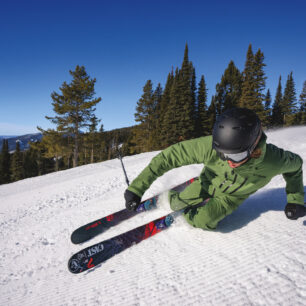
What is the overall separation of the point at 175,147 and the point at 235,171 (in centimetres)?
75

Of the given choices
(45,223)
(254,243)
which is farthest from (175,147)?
(45,223)

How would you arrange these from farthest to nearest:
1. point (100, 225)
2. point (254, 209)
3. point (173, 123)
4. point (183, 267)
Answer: point (173, 123) < point (100, 225) < point (254, 209) < point (183, 267)

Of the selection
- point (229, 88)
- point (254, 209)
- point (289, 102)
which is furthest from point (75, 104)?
point (289, 102)

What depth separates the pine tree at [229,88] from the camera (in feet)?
122

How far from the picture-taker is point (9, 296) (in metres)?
1.86

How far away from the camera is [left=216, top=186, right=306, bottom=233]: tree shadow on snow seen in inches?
89.4

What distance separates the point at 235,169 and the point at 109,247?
1740 mm

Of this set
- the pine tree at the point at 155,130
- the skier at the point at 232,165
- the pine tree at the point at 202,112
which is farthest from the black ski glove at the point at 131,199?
the pine tree at the point at 202,112

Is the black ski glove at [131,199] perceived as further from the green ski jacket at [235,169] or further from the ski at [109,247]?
the ski at [109,247]

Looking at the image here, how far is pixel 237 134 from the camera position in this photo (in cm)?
175

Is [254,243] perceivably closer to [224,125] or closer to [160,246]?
[160,246]

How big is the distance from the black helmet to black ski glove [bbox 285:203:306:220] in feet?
3.01

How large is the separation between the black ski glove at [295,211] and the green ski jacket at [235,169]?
0.10 meters

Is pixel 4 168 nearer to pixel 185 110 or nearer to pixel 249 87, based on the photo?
pixel 185 110
